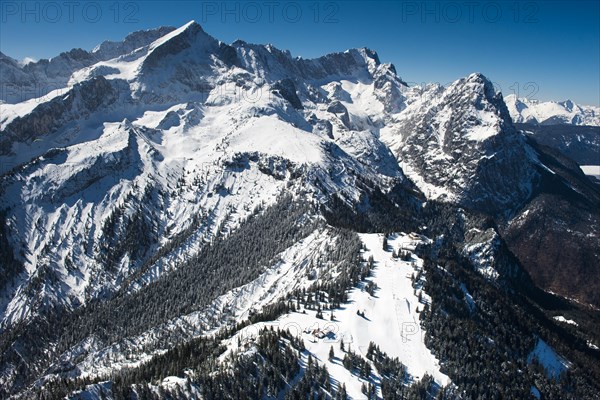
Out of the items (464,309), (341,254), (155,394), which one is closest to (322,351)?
(155,394)

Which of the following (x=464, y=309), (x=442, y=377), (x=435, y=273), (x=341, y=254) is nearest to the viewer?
(x=442, y=377)

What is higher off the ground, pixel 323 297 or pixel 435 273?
pixel 435 273

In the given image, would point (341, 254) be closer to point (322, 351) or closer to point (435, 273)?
point (435, 273)

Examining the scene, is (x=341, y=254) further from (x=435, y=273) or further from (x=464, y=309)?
(x=464, y=309)

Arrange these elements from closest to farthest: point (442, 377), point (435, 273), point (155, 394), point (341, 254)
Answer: point (155, 394) < point (442, 377) < point (435, 273) < point (341, 254)

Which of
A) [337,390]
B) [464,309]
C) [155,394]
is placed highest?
[464,309]

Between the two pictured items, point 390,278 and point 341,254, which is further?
point 341,254

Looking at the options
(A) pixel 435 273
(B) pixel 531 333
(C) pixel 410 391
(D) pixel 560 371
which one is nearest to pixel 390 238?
(A) pixel 435 273
